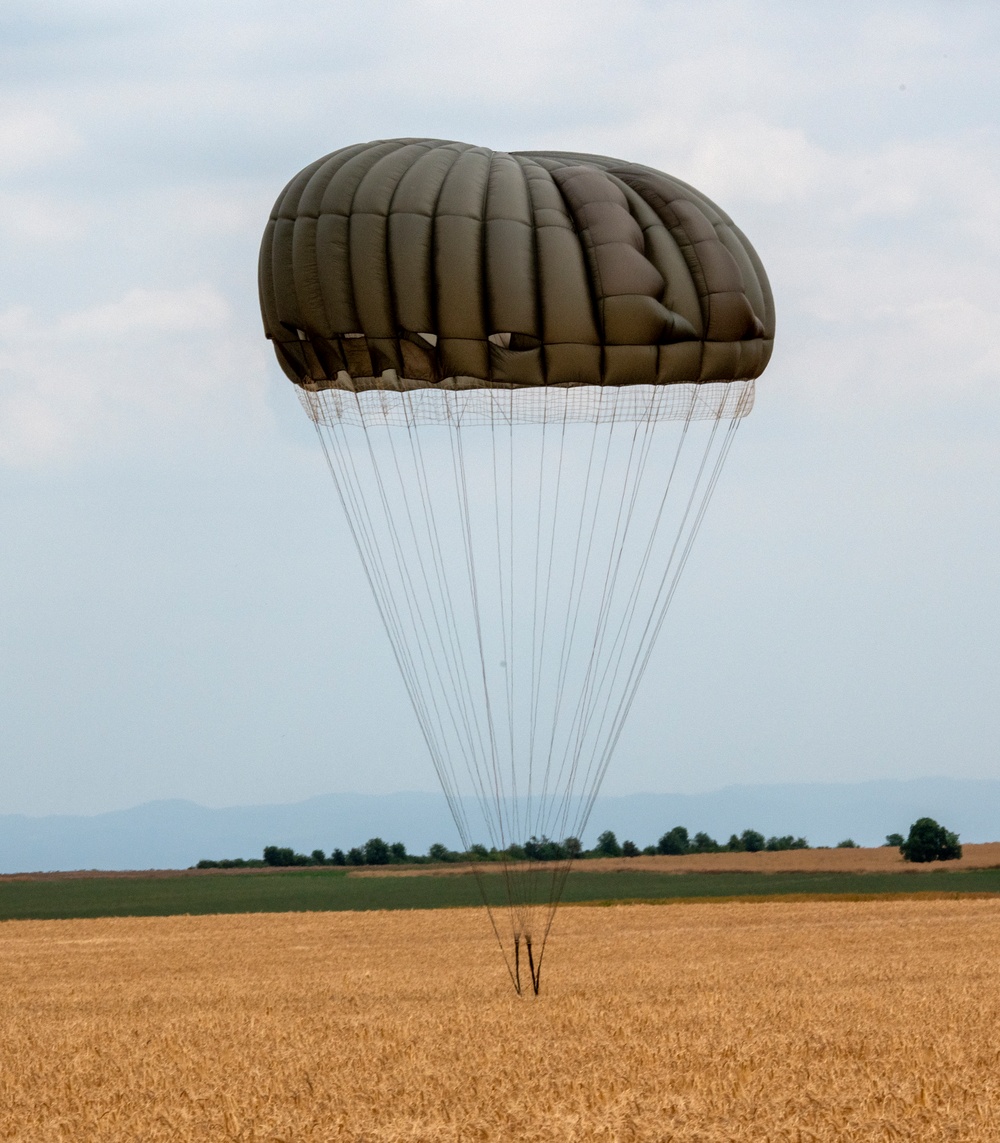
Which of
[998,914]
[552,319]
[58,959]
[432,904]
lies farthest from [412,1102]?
[432,904]

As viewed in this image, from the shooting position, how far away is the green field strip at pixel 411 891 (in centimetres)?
4625

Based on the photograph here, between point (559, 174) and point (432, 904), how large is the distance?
3397 centimetres

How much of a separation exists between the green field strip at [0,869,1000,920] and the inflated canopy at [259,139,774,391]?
30012mm

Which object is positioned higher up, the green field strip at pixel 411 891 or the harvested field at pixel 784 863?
the harvested field at pixel 784 863

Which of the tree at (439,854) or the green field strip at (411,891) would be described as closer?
the green field strip at (411,891)

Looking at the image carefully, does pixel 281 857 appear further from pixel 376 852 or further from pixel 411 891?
pixel 411 891

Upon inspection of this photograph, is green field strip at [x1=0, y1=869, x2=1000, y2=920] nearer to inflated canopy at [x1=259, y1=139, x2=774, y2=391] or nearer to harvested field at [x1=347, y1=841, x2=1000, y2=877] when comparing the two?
harvested field at [x1=347, y1=841, x2=1000, y2=877]

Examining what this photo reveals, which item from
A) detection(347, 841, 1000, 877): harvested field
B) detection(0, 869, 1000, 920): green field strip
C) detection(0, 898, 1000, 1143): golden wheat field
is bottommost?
detection(0, 898, 1000, 1143): golden wheat field

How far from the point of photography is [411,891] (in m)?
54.1

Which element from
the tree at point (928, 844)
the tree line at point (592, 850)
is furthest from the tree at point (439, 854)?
the tree at point (928, 844)

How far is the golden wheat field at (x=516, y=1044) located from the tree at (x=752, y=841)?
5781 centimetres

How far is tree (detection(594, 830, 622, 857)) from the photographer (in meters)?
81.1

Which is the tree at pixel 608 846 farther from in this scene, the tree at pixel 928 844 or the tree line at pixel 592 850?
the tree at pixel 928 844

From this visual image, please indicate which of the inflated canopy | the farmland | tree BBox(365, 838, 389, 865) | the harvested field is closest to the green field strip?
the farmland
